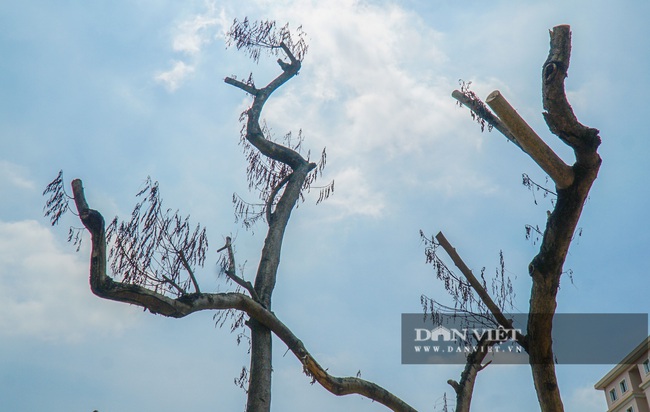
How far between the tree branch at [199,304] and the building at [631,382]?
118 feet

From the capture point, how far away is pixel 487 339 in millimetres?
4754

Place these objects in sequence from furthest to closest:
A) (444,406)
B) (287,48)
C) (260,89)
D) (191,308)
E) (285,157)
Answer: (287,48), (260,89), (285,157), (444,406), (191,308)

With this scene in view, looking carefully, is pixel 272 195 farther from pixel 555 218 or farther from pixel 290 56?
pixel 555 218

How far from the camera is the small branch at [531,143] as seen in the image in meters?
2.80

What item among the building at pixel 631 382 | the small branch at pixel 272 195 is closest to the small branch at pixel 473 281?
the small branch at pixel 272 195

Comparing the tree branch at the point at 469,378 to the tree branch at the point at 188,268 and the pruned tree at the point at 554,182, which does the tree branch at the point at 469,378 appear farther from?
the tree branch at the point at 188,268

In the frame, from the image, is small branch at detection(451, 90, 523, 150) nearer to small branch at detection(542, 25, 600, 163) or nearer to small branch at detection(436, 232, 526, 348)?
small branch at detection(542, 25, 600, 163)

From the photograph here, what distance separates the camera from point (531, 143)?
288 centimetres

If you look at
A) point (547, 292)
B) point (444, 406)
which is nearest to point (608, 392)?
point (444, 406)

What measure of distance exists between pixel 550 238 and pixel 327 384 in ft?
7.11

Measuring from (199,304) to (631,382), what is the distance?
40.2 metres

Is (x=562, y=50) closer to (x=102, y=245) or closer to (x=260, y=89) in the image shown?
(x=102, y=245)

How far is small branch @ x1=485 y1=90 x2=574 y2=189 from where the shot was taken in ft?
9.19

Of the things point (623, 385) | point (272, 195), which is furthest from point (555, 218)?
point (623, 385)
